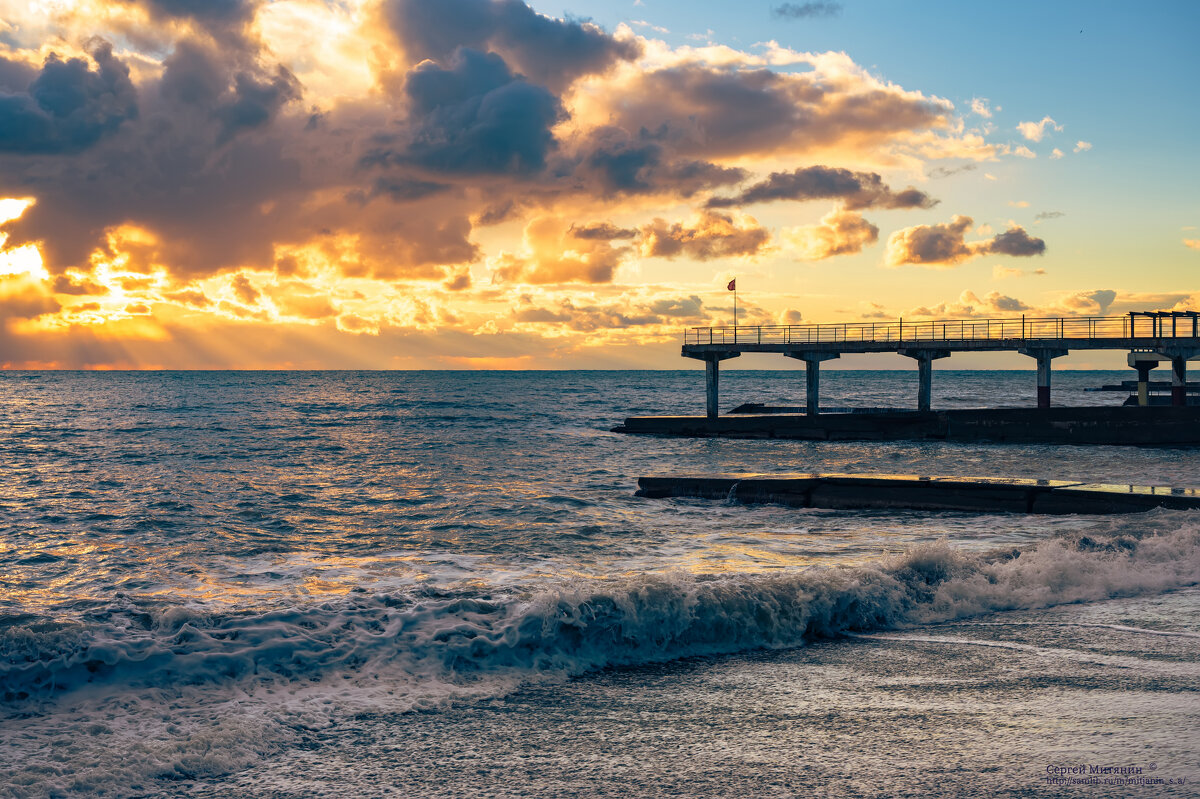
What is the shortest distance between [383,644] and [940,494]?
43.4ft

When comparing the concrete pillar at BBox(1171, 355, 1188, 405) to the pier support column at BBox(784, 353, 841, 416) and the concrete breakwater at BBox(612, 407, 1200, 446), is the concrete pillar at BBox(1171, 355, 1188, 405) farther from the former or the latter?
the pier support column at BBox(784, 353, 841, 416)

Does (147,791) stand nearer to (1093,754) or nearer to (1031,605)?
(1093,754)

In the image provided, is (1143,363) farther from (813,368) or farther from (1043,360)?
(813,368)

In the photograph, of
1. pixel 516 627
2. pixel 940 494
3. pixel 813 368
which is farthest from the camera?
pixel 813 368

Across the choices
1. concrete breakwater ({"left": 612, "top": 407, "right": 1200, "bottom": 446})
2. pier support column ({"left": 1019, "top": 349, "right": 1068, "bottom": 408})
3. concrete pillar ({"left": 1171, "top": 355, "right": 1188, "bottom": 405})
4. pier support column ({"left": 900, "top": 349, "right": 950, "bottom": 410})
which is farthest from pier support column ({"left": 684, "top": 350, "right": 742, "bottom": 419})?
concrete pillar ({"left": 1171, "top": 355, "right": 1188, "bottom": 405})

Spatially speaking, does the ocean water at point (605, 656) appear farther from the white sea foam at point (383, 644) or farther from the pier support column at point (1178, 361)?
the pier support column at point (1178, 361)

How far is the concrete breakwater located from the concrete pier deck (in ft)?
62.9

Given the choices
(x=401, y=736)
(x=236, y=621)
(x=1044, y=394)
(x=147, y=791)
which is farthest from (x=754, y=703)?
(x=1044, y=394)

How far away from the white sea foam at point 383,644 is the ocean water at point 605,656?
3 centimetres

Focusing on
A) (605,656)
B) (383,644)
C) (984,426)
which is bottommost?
(605,656)

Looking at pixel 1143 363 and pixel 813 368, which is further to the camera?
pixel 813 368

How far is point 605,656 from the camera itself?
8.41m

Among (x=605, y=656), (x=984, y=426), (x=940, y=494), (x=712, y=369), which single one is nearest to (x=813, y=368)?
(x=712, y=369)

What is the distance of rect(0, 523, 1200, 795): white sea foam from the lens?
629cm
